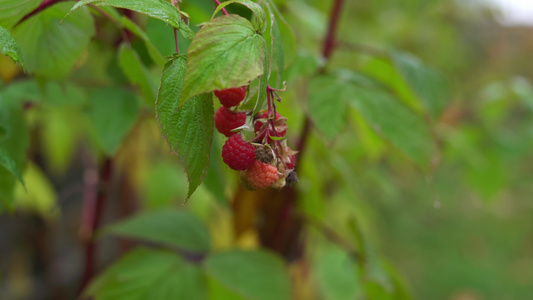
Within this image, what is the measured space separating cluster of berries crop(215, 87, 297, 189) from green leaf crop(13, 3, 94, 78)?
0.23 meters

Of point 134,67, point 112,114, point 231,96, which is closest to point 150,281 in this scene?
point 112,114

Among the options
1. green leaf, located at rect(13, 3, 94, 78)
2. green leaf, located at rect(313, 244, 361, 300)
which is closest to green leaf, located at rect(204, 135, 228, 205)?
green leaf, located at rect(13, 3, 94, 78)

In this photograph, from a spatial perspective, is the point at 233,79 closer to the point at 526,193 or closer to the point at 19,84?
the point at 19,84

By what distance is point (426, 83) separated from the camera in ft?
2.38

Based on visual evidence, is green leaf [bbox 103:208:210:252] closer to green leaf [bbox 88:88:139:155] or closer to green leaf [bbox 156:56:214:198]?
green leaf [bbox 88:88:139:155]

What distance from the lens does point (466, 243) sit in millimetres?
3482

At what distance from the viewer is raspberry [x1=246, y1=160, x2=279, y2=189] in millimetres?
383

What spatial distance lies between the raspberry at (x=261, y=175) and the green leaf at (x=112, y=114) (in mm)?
328

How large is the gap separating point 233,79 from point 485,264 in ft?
11.0

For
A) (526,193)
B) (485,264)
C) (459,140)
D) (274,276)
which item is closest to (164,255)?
(274,276)

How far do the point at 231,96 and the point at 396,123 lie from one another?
37 centimetres

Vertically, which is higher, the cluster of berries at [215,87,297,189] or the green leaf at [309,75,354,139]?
the cluster of berries at [215,87,297,189]

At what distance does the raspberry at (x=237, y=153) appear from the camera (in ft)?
1.24

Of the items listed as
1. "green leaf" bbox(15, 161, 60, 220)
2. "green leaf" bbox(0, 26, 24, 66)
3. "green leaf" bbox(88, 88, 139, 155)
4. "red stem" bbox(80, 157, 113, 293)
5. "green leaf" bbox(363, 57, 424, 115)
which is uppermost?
"green leaf" bbox(0, 26, 24, 66)
